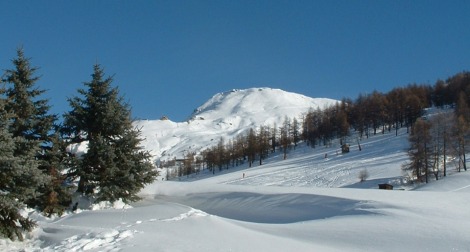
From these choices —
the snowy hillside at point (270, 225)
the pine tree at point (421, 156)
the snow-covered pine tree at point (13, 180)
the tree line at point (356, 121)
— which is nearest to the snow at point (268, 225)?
the snowy hillside at point (270, 225)

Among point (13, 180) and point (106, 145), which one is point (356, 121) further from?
point (13, 180)

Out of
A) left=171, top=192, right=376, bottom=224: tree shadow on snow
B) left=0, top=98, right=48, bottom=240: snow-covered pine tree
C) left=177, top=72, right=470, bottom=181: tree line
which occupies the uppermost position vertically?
left=177, top=72, right=470, bottom=181: tree line

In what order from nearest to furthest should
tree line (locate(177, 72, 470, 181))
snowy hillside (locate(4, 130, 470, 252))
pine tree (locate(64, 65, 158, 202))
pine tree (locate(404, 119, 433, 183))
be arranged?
snowy hillside (locate(4, 130, 470, 252)) → pine tree (locate(64, 65, 158, 202)) → pine tree (locate(404, 119, 433, 183)) → tree line (locate(177, 72, 470, 181))

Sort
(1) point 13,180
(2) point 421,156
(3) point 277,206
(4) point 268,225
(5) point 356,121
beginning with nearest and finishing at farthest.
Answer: (1) point 13,180, (4) point 268,225, (3) point 277,206, (2) point 421,156, (5) point 356,121

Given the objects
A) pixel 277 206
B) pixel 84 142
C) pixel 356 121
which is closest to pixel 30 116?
pixel 84 142

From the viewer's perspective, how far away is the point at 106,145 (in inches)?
840

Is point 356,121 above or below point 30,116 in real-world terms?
above

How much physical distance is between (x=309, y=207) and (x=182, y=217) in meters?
7.38

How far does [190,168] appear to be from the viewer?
444ft

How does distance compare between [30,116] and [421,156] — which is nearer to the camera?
[30,116]

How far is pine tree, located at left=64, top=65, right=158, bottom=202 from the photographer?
21344 mm

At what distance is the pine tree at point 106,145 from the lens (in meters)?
21.3

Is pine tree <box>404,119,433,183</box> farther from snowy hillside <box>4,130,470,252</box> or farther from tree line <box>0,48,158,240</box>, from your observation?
tree line <box>0,48,158,240</box>

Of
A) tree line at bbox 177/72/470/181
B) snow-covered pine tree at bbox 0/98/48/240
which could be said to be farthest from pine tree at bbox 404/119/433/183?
snow-covered pine tree at bbox 0/98/48/240
